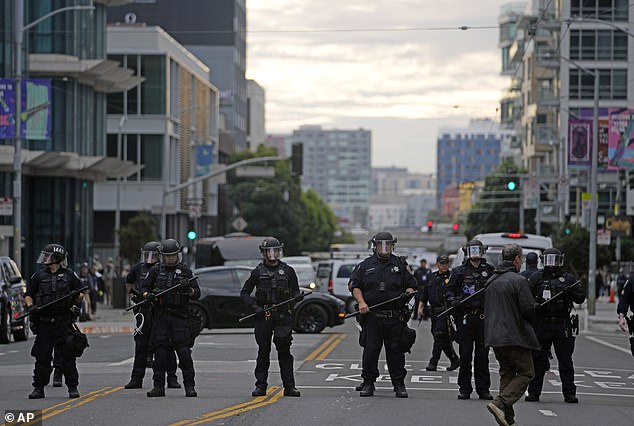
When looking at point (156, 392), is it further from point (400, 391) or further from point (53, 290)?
point (400, 391)

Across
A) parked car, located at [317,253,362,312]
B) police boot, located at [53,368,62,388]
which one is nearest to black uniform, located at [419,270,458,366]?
police boot, located at [53,368,62,388]

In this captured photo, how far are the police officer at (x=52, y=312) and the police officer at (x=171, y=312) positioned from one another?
36.8 inches

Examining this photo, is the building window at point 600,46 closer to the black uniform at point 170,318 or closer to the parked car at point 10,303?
the parked car at point 10,303

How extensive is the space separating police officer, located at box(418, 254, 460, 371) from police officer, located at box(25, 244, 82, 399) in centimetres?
536

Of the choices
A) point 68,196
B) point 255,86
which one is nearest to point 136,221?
point 68,196

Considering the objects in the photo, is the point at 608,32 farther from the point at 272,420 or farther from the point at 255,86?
the point at 255,86

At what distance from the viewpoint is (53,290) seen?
51.8 ft

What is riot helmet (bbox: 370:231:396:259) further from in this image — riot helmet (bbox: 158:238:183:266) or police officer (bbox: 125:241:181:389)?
police officer (bbox: 125:241:181:389)

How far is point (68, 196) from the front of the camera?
55.2m

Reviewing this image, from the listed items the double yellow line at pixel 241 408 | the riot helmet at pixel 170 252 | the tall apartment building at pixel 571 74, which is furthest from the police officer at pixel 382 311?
the tall apartment building at pixel 571 74

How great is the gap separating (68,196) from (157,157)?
21004mm

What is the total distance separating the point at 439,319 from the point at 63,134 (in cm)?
3670

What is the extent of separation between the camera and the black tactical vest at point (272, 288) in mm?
15875

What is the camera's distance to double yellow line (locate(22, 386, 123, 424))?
Result: 1352cm
